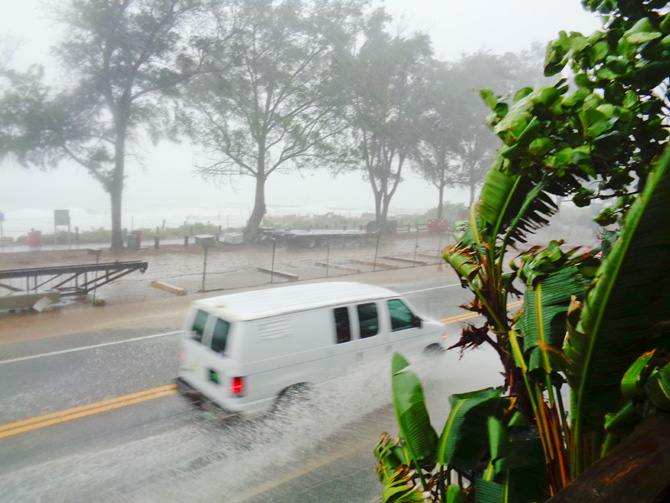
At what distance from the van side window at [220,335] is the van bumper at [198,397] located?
71cm

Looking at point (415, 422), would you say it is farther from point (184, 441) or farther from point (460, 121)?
point (460, 121)

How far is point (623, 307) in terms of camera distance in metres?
2.13

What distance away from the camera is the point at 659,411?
7.00 feet

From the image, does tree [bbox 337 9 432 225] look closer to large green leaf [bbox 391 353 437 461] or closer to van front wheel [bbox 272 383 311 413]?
van front wheel [bbox 272 383 311 413]

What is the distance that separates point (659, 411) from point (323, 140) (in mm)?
29027

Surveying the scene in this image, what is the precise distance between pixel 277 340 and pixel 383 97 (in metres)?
28.8

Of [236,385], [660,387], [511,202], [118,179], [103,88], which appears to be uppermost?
[103,88]

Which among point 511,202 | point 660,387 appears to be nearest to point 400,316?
point 511,202

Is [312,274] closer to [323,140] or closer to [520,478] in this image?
[323,140]

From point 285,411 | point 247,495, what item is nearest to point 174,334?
point 285,411

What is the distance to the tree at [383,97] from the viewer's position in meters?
31.6

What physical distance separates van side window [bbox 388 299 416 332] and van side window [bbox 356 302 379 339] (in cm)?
32

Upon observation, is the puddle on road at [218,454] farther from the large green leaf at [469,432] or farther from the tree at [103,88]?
the tree at [103,88]

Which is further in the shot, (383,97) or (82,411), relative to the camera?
(383,97)
